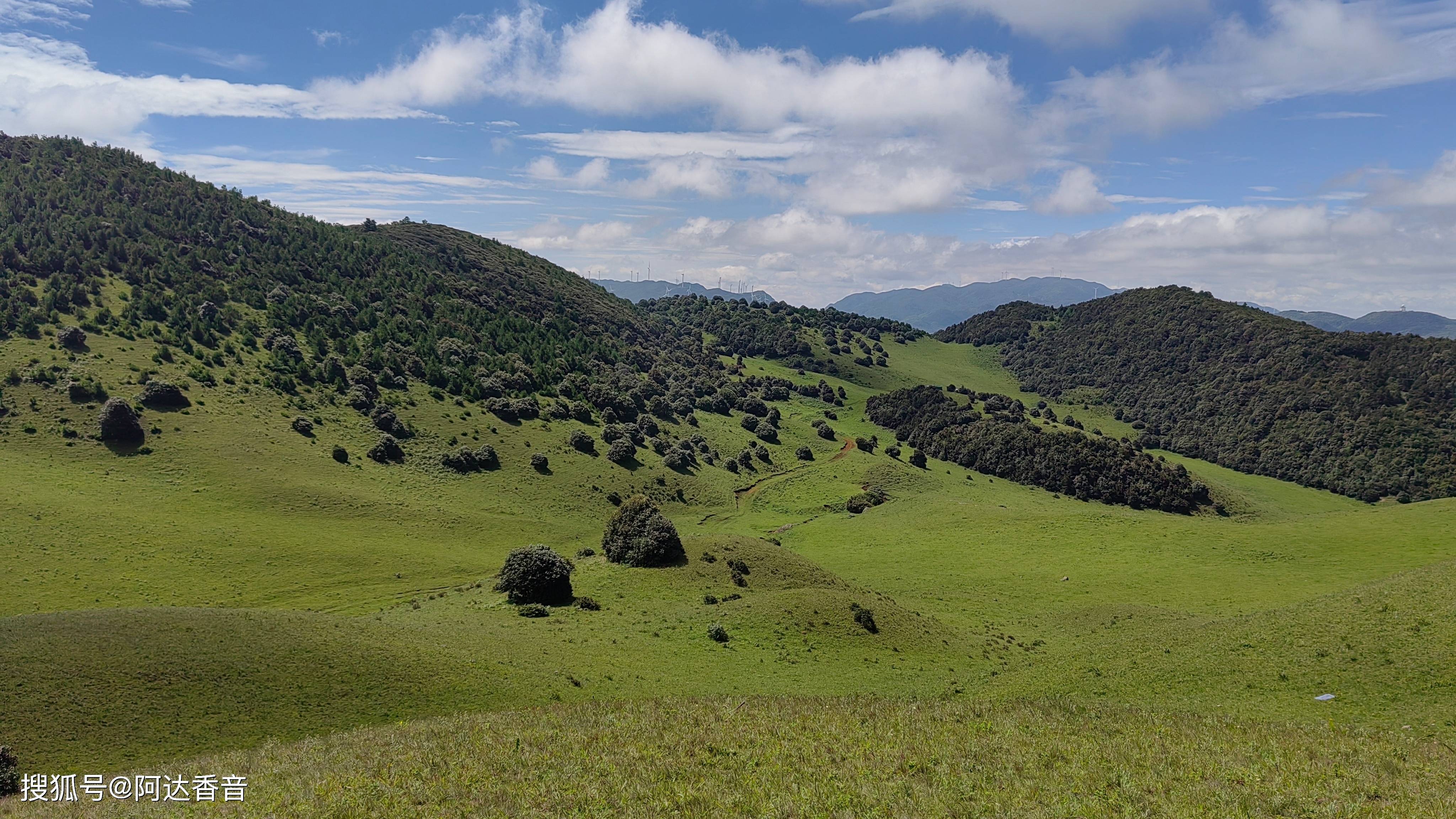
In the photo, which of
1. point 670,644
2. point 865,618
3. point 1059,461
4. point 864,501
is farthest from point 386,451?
point 1059,461

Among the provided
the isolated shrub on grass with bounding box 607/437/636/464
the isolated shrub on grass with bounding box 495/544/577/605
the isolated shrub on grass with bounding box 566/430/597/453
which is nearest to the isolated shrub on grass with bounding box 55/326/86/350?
the isolated shrub on grass with bounding box 566/430/597/453

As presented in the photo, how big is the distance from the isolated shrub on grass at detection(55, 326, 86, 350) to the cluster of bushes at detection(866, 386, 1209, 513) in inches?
5369

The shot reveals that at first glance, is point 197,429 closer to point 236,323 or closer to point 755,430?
point 236,323

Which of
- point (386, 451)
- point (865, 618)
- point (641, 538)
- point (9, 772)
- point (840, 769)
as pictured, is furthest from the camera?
point (386, 451)

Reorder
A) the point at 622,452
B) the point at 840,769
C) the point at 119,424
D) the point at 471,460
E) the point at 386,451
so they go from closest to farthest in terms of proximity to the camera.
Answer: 1. the point at 840,769
2. the point at 119,424
3. the point at 386,451
4. the point at 471,460
5. the point at 622,452

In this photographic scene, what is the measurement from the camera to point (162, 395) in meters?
76.6

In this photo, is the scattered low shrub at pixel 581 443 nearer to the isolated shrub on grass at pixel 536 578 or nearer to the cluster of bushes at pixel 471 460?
the cluster of bushes at pixel 471 460

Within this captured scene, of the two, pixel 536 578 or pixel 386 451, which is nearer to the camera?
pixel 536 578

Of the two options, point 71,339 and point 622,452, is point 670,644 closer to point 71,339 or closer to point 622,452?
point 622,452

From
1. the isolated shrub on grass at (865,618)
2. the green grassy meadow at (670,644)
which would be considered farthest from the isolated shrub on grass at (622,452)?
the isolated shrub on grass at (865,618)

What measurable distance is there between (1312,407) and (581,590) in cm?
17933

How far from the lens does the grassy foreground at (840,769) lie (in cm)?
1591

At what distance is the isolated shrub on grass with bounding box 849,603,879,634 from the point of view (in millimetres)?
44125

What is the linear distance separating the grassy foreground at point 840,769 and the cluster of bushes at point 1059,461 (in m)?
93.2
